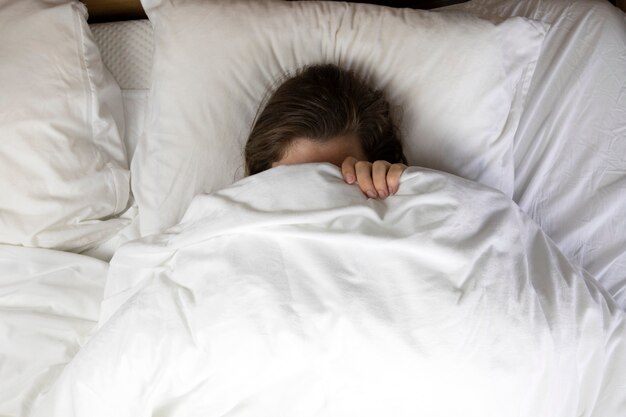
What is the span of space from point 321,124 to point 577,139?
0.51 metres

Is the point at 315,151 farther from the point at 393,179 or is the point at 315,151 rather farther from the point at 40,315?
the point at 40,315

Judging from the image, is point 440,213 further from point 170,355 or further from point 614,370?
point 170,355

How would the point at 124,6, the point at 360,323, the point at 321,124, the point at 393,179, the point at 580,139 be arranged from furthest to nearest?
the point at 124,6, the point at 580,139, the point at 321,124, the point at 393,179, the point at 360,323

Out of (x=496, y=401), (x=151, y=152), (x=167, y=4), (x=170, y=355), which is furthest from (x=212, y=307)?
(x=167, y=4)

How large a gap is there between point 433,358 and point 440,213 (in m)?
0.22

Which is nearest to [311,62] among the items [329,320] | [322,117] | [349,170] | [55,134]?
[322,117]

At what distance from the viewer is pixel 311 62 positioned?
4.15ft

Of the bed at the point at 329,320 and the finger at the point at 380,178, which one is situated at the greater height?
the finger at the point at 380,178

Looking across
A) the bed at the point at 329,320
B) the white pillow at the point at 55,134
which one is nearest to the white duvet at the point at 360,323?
the bed at the point at 329,320

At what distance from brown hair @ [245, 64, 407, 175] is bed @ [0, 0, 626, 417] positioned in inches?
5.5

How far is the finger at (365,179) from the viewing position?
0.97 metres

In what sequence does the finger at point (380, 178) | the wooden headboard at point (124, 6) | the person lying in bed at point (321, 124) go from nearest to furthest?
1. the finger at point (380, 178)
2. the person lying in bed at point (321, 124)
3. the wooden headboard at point (124, 6)

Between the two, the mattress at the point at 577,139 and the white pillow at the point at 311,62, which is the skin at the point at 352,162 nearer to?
the white pillow at the point at 311,62

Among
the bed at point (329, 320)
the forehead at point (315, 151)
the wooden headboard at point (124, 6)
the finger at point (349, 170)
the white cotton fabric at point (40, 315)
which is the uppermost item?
the wooden headboard at point (124, 6)
